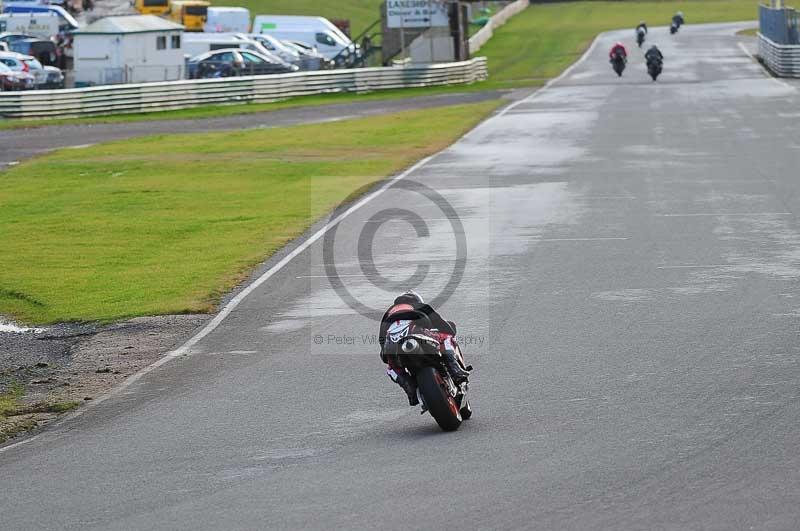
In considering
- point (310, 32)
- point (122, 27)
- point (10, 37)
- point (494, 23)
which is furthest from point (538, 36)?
point (122, 27)

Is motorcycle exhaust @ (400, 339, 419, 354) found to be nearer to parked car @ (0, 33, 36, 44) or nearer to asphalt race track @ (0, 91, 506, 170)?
asphalt race track @ (0, 91, 506, 170)

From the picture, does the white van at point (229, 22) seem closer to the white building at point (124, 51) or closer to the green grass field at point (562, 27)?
the green grass field at point (562, 27)

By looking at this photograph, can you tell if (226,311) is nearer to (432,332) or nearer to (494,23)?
(432,332)

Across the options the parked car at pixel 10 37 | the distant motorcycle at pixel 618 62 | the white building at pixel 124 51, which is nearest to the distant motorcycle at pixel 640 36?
the distant motorcycle at pixel 618 62

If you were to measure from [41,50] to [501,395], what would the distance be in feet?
179

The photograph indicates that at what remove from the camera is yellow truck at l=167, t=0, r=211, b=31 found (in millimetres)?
→ 75875

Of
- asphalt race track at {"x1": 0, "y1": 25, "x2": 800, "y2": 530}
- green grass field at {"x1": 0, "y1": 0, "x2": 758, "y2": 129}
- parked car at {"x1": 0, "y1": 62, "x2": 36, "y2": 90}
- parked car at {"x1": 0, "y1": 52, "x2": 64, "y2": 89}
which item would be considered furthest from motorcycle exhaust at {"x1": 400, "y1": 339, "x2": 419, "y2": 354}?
parked car at {"x1": 0, "y1": 52, "x2": 64, "y2": 89}

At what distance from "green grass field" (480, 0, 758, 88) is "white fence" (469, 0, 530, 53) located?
53 centimetres

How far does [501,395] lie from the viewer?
11172mm

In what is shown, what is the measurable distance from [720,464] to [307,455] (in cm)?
277

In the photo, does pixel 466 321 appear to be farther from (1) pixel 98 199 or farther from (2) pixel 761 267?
(1) pixel 98 199

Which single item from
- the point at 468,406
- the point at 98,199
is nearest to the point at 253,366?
the point at 468,406

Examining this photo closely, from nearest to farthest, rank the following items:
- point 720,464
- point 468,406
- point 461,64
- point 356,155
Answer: point 720,464
point 468,406
point 356,155
point 461,64

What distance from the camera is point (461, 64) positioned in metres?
59.2
